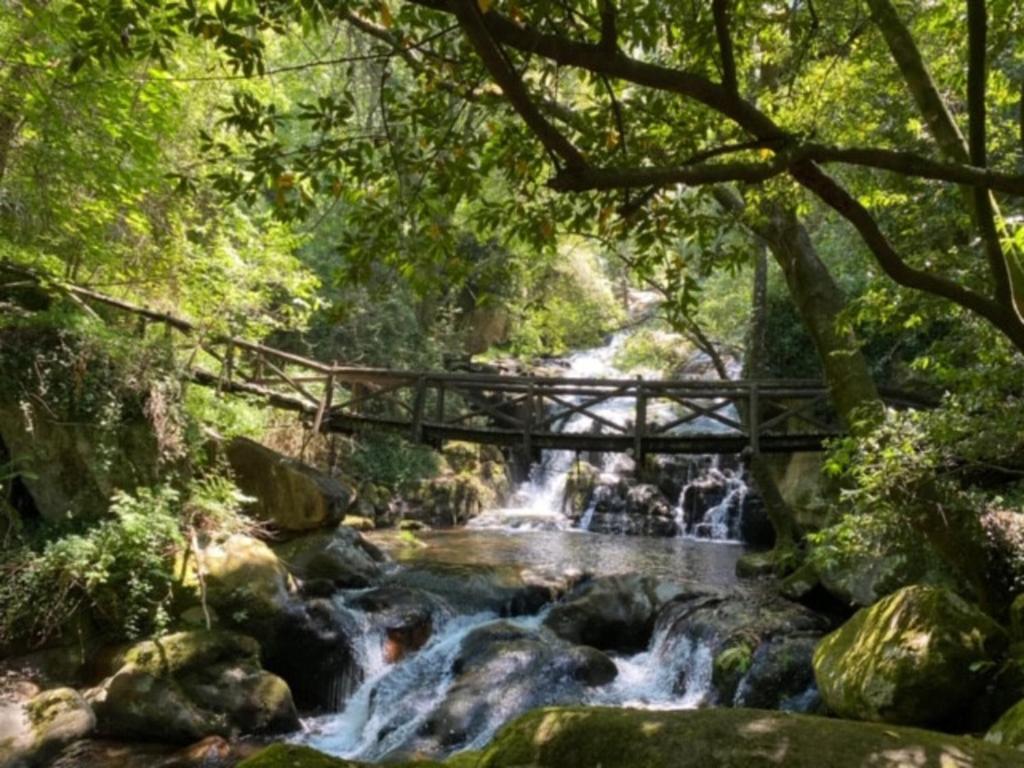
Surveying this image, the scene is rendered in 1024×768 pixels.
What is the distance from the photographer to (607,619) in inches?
344

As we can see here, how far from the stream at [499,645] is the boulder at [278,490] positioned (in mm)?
→ 1495

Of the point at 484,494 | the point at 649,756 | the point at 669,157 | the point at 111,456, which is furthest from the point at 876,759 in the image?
the point at 484,494

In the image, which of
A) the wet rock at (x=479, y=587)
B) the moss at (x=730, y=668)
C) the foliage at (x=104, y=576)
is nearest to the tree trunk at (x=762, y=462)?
the wet rock at (x=479, y=587)

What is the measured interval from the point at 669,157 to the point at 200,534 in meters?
6.89

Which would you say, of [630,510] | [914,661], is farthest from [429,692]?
[630,510]

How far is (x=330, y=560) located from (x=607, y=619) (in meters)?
3.82

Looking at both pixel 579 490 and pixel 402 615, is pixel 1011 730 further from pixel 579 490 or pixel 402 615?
pixel 579 490

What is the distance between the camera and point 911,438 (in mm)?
5418

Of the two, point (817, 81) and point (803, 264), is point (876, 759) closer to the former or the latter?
point (817, 81)

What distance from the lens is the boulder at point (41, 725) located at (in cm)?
576

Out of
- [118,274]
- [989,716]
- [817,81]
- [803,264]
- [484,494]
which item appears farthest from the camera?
[484,494]

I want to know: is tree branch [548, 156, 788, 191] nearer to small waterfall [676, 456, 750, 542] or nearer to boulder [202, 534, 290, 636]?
boulder [202, 534, 290, 636]

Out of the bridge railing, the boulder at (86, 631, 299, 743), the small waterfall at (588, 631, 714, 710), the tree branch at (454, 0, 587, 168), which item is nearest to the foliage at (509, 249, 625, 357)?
the bridge railing

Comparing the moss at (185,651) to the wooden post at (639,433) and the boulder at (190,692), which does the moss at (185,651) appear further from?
the wooden post at (639,433)
